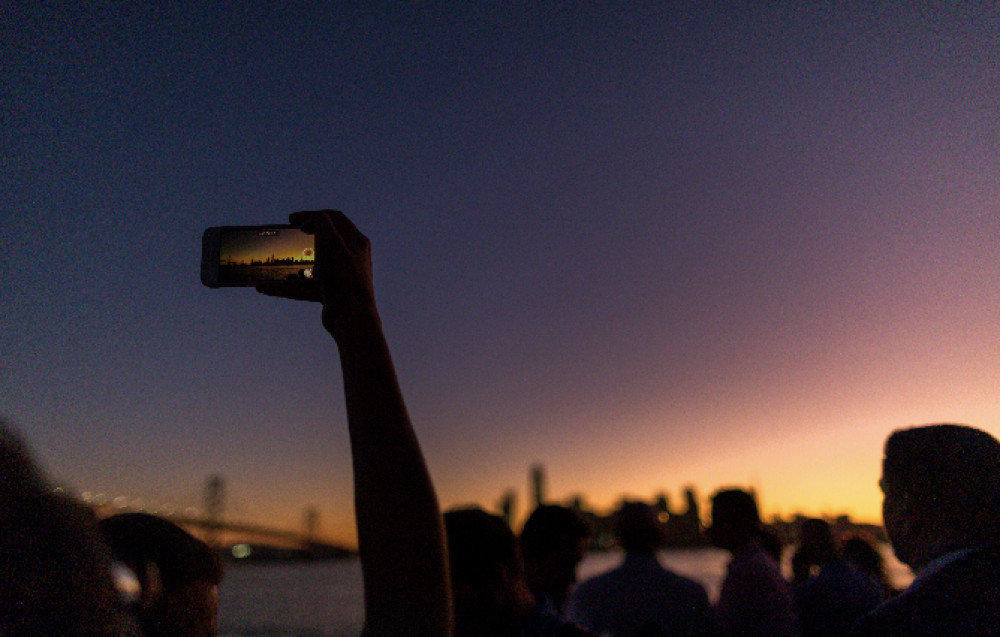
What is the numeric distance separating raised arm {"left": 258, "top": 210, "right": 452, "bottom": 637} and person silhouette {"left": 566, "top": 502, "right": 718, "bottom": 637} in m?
3.41

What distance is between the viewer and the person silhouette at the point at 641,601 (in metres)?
3.77

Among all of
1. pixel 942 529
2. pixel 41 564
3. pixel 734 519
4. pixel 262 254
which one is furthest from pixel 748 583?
pixel 41 564

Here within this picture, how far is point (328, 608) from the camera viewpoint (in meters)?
75.9

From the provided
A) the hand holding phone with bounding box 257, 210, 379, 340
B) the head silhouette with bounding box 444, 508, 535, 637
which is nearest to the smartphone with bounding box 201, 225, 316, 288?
the hand holding phone with bounding box 257, 210, 379, 340

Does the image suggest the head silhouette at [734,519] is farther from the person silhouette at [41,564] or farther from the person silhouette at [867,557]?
the person silhouette at [41,564]

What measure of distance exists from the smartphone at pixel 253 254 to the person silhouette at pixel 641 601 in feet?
10.3

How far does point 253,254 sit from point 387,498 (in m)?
1.11

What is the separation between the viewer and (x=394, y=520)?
752 mm

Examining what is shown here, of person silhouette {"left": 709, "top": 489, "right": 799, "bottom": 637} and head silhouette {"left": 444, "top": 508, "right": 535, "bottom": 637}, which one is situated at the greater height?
head silhouette {"left": 444, "top": 508, "right": 535, "bottom": 637}

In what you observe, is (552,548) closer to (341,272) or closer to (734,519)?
(734,519)

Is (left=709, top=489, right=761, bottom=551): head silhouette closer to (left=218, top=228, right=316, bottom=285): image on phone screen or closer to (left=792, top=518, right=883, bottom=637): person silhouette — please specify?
(left=792, top=518, right=883, bottom=637): person silhouette

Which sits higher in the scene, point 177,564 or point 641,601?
point 177,564

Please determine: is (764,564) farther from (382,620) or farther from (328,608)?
(328,608)

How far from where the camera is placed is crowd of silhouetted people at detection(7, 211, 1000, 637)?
2.24 feet
